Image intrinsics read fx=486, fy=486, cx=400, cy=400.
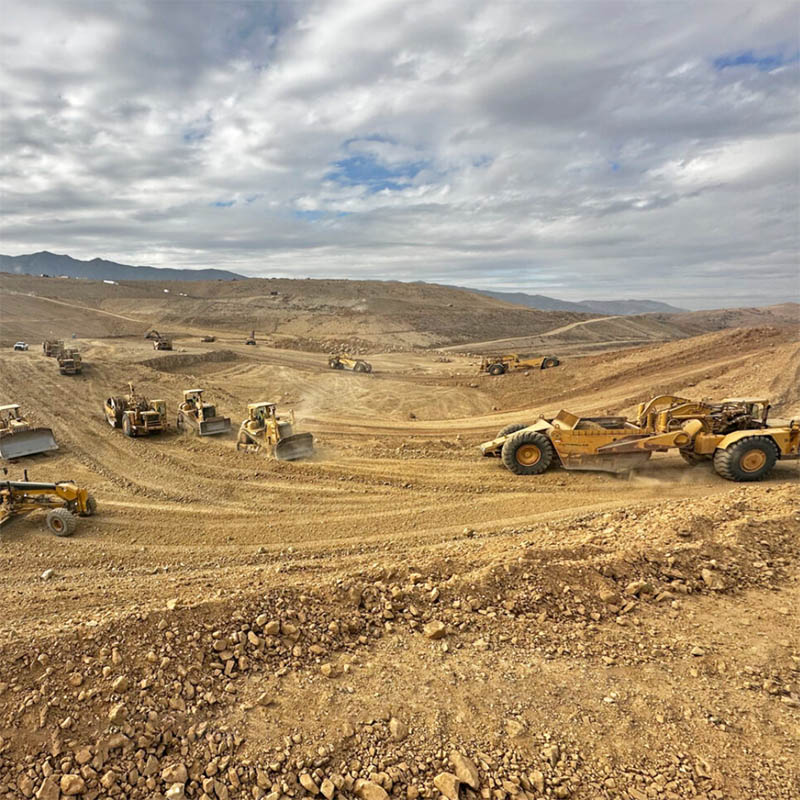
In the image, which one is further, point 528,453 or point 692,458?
point 528,453

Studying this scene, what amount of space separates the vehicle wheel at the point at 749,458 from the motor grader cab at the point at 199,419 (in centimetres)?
1427

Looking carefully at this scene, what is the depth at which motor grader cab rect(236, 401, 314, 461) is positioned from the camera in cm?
1363

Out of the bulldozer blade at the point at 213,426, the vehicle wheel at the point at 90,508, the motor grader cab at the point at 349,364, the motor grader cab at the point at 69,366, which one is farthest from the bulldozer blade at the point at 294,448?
the motor grader cab at the point at 69,366

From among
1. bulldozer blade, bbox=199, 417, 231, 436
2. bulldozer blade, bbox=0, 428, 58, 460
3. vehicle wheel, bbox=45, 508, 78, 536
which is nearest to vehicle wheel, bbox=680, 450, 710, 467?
vehicle wheel, bbox=45, 508, 78, 536

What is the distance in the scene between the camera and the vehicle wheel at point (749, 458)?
10.3 metres

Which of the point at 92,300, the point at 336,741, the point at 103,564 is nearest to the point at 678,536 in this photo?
the point at 336,741

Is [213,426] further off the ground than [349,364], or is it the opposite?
[349,364]

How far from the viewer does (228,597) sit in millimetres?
5383

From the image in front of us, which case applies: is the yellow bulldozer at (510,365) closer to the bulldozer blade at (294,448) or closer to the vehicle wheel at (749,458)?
the bulldozer blade at (294,448)

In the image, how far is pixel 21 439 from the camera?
14.1 m

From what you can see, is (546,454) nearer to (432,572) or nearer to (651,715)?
(432,572)

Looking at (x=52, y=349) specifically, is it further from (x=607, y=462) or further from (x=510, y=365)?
(x=607, y=462)

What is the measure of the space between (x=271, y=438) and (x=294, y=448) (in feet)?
2.60

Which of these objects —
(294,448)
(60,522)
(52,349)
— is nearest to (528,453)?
(294,448)
